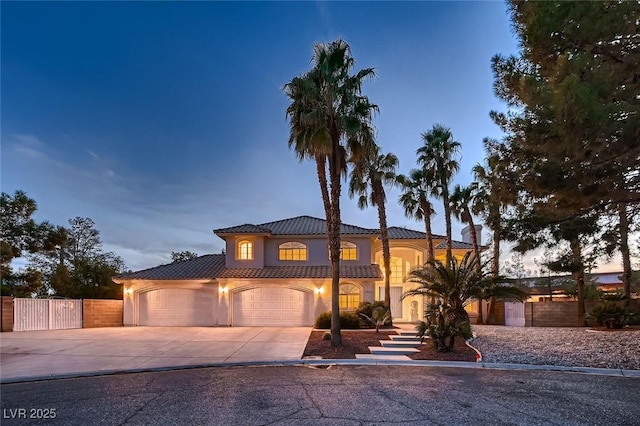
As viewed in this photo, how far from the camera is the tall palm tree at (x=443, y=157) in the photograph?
22.6m

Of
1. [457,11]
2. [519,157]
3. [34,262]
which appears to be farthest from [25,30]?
[34,262]

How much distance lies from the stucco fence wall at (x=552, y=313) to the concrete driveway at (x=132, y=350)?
1373cm

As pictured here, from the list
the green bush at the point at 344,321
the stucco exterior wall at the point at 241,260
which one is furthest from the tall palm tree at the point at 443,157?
the stucco exterior wall at the point at 241,260

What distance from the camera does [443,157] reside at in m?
22.7

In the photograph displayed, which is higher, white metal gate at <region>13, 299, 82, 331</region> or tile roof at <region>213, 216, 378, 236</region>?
tile roof at <region>213, 216, 378, 236</region>

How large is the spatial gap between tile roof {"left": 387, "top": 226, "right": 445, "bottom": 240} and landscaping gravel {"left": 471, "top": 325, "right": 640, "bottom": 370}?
10051 mm

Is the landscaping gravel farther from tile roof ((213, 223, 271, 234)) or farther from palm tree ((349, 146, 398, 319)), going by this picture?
tile roof ((213, 223, 271, 234))

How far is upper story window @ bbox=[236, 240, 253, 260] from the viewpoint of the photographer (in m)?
24.1

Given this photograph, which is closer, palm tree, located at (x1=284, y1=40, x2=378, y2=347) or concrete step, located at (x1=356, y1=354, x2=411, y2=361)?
concrete step, located at (x1=356, y1=354, x2=411, y2=361)

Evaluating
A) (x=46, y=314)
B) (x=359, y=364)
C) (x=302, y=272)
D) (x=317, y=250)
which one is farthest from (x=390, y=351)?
(x=46, y=314)

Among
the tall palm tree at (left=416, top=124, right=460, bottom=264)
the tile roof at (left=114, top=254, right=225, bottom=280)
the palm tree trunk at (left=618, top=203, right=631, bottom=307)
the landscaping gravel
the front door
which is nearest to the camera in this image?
the landscaping gravel

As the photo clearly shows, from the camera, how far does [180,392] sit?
7.89m

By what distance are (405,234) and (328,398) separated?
832 inches

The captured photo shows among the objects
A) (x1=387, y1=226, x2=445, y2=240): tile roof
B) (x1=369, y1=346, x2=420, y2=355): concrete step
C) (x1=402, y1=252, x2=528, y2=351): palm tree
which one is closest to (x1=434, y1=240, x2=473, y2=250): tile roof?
(x1=387, y1=226, x2=445, y2=240): tile roof
